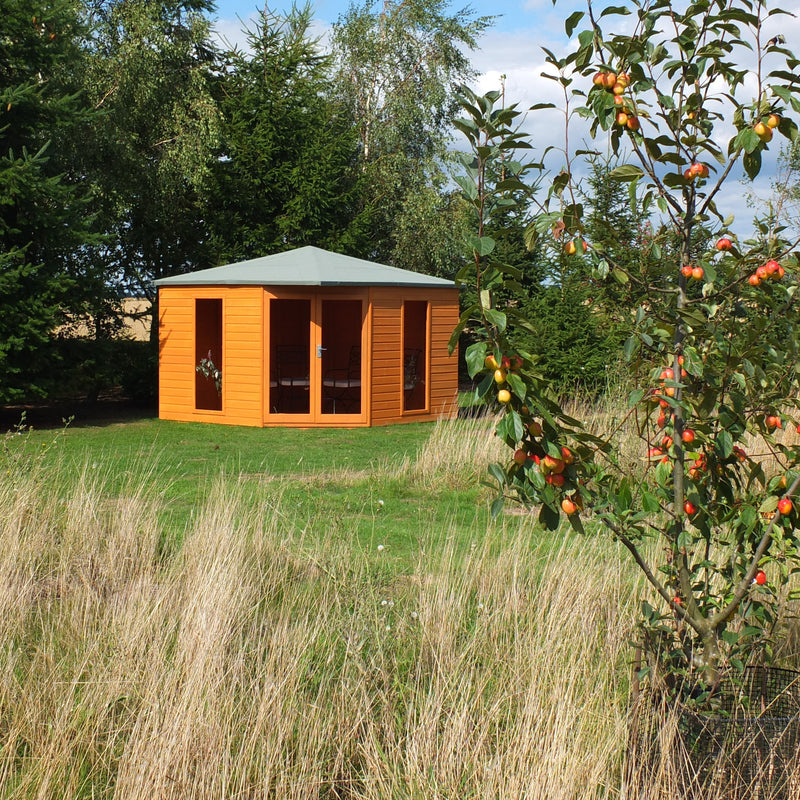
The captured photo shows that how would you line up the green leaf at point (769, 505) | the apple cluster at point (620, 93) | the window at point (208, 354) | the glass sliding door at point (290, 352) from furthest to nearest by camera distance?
the glass sliding door at point (290, 352) < the window at point (208, 354) < the apple cluster at point (620, 93) < the green leaf at point (769, 505)

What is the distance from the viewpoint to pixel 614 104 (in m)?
2.90

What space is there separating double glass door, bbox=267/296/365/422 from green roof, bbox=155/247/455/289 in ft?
2.16

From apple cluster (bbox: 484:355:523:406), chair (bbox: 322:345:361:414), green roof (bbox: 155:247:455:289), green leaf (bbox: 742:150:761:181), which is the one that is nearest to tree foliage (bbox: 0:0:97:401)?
green roof (bbox: 155:247:455:289)

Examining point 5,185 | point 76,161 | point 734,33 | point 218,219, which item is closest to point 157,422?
point 5,185

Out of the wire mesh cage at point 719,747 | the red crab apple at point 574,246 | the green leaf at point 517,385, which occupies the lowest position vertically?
the wire mesh cage at point 719,747

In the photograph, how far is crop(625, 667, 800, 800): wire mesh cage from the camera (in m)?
2.77

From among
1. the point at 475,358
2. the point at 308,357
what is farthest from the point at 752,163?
the point at 308,357

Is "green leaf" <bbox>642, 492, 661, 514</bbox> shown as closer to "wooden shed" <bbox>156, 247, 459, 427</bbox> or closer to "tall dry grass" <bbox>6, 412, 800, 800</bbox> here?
"tall dry grass" <bbox>6, 412, 800, 800</bbox>

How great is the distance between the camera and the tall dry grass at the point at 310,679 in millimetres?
2826

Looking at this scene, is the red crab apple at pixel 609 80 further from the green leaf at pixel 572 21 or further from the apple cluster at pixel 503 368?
the apple cluster at pixel 503 368

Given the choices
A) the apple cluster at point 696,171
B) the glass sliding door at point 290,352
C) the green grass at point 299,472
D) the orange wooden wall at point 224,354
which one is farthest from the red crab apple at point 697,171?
the glass sliding door at point 290,352

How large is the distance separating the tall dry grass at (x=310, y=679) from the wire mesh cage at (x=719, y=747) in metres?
0.11

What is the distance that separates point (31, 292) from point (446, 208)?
42.5 feet

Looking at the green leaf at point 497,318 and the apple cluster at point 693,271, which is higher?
the apple cluster at point 693,271
